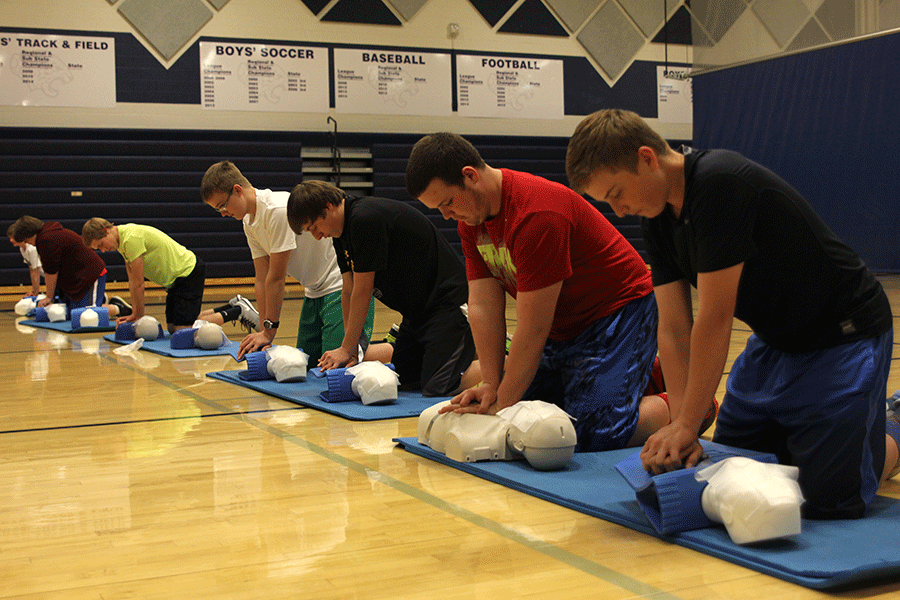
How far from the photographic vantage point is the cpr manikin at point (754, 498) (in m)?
1.46

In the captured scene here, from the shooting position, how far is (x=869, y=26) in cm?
712

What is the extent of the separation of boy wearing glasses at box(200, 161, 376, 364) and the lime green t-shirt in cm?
161

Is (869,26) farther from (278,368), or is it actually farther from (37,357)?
(37,357)

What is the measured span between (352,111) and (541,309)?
8595 millimetres

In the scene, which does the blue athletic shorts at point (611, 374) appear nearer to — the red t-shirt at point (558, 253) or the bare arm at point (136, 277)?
the red t-shirt at point (558, 253)

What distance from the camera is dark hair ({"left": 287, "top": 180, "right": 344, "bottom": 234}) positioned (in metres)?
3.11

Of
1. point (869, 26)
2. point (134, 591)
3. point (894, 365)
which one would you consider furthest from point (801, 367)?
point (869, 26)

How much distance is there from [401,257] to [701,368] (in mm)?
1888

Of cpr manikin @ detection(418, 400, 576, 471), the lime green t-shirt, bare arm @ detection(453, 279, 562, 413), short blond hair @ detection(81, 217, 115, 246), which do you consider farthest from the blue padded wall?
cpr manikin @ detection(418, 400, 576, 471)

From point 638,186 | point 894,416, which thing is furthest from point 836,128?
point 638,186

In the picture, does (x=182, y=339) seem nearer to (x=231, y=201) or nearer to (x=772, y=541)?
(x=231, y=201)

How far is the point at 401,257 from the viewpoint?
131 inches

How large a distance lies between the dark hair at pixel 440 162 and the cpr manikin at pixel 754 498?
0.97m

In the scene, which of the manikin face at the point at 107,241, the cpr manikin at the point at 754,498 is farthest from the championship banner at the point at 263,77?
the cpr manikin at the point at 754,498
